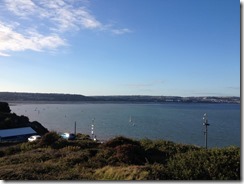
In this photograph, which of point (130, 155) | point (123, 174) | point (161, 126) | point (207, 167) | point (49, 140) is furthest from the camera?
point (161, 126)

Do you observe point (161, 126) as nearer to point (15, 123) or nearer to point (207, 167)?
point (15, 123)

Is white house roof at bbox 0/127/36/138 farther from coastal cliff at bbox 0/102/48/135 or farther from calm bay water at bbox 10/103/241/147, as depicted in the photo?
calm bay water at bbox 10/103/241/147

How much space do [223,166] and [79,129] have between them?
6119cm

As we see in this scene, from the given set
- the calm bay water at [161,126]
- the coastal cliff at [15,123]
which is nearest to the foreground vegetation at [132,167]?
the calm bay water at [161,126]

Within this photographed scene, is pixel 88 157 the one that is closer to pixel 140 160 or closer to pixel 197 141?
pixel 140 160

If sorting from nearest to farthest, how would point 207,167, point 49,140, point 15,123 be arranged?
point 207,167, point 49,140, point 15,123

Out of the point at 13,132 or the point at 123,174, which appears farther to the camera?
the point at 13,132

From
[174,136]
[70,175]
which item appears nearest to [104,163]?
[70,175]

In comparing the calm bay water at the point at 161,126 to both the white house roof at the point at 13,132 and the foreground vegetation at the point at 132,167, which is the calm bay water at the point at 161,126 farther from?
the foreground vegetation at the point at 132,167

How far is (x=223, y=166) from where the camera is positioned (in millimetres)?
8922

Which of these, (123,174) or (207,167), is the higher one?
(207,167)

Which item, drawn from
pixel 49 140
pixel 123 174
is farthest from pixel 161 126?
pixel 123 174

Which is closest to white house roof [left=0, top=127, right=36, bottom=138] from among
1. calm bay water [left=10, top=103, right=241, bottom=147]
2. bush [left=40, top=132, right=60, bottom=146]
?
calm bay water [left=10, top=103, right=241, bottom=147]

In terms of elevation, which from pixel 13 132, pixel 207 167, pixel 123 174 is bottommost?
pixel 13 132
